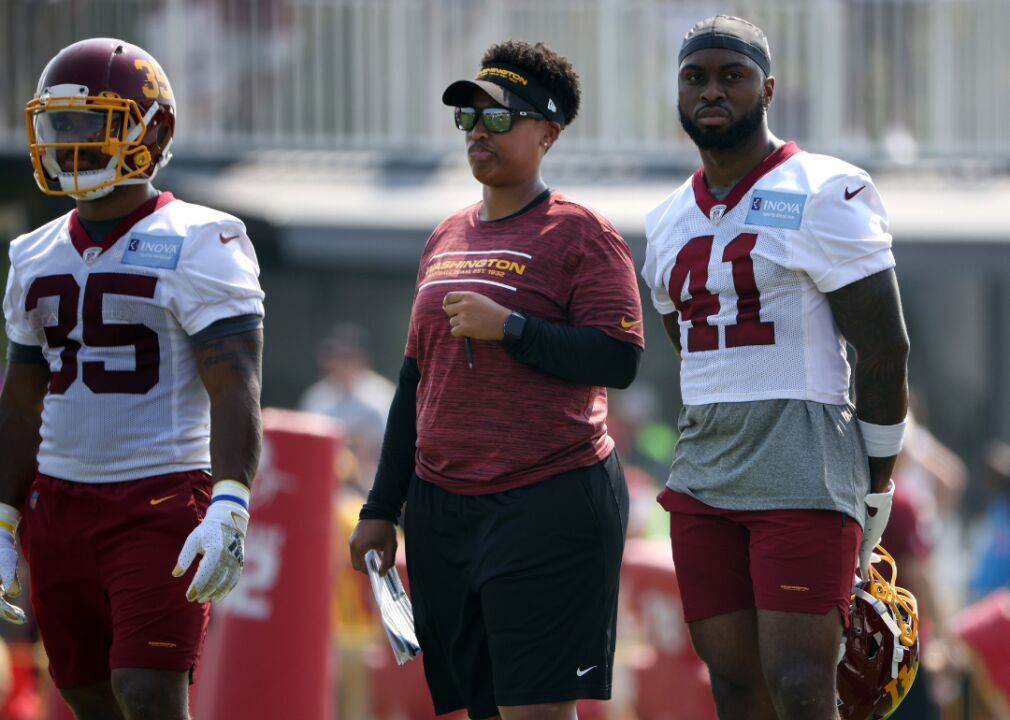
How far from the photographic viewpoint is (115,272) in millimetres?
4172

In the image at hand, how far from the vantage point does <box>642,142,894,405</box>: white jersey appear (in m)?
4.05

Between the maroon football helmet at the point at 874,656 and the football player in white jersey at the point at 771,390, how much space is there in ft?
0.34

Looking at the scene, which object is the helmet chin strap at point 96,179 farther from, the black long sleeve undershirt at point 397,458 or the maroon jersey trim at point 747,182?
the maroon jersey trim at point 747,182

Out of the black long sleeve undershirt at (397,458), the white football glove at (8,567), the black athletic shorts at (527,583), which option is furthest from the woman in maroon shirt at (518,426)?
the white football glove at (8,567)

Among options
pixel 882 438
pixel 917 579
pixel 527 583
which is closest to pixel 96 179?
pixel 527 583

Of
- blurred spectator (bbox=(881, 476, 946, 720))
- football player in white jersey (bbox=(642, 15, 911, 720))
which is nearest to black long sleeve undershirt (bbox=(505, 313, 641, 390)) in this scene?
football player in white jersey (bbox=(642, 15, 911, 720))

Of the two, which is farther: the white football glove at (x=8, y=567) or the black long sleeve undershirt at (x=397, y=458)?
the black long sleeve undershirt at (x=397, y=458)

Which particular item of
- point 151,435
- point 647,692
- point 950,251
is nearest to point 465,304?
point 151,435

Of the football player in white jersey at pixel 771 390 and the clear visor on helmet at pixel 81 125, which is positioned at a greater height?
the clear visor on helmet at pixel 81 125

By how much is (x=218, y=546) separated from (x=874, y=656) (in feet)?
5.34

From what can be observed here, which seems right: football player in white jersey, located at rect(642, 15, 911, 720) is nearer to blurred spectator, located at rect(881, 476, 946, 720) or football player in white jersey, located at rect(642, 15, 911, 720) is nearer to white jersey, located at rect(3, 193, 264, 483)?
white jersey, located at rect(3, 193, 264, 483)

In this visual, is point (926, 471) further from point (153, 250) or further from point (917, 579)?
point (153, 250)

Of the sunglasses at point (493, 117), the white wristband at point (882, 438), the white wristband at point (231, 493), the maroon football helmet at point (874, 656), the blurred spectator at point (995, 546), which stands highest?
the sunglasses at point (493, 117)

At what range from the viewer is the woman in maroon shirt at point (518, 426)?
13.6 feet
